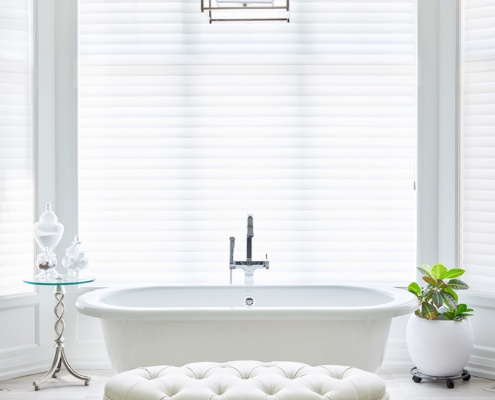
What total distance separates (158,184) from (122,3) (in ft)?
3.75

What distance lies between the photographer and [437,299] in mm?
3971

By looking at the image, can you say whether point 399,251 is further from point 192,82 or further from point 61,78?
point 61,78

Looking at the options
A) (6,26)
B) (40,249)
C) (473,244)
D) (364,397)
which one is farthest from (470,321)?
(6,26)

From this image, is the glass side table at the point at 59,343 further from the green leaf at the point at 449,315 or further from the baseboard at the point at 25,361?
the green leaf at the point at 449,315

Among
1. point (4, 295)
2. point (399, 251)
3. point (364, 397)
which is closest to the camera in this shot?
point (364, 397)

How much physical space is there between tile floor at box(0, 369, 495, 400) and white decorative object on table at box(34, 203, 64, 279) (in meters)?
0.61

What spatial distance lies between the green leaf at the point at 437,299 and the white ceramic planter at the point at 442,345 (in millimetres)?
94

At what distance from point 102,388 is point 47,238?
870 millimetres

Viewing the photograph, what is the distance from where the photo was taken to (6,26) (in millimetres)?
4281

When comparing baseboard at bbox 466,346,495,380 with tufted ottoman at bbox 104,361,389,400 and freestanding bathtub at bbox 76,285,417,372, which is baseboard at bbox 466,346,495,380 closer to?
freestanding bathtub at bbox 76,285,417,372

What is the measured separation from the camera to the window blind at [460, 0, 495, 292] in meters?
4.25

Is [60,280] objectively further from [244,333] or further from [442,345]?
[442,345]

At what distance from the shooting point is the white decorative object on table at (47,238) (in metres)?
4.00

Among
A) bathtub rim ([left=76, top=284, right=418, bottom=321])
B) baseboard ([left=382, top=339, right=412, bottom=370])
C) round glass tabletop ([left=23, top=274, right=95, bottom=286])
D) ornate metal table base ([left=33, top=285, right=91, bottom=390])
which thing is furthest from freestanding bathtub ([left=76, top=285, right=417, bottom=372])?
baseboard ([left=382, top=339, right=412, bottom=370])
